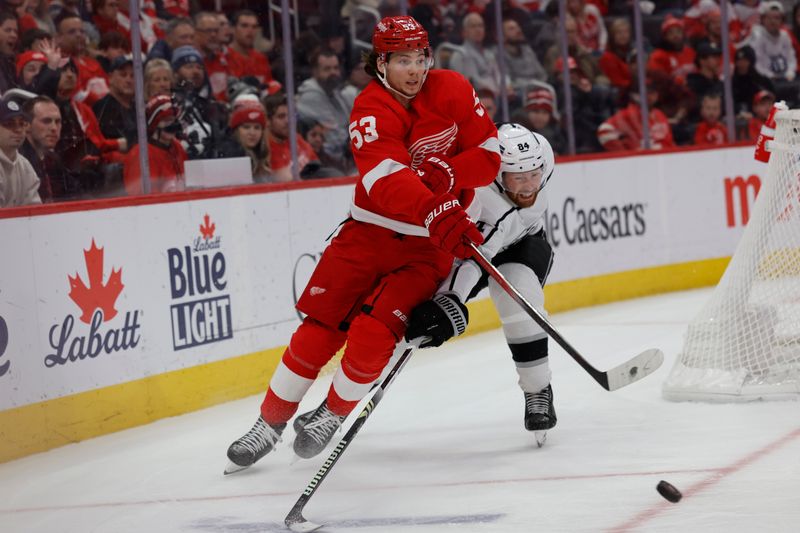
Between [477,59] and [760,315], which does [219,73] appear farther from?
[760,315]

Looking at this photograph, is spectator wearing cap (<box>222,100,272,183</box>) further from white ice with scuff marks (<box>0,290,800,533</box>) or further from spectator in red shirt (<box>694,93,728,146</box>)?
spectator in red shirt (<box>694,93,728,146</box>)

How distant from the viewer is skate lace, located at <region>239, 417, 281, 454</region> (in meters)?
3.42

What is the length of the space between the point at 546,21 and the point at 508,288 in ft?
12.5

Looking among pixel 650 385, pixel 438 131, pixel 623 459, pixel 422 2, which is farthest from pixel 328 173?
pixel 623 459

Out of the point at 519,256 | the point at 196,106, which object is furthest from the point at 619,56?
the point at 519,256

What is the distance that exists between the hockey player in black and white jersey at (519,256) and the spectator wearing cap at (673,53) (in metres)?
4.05

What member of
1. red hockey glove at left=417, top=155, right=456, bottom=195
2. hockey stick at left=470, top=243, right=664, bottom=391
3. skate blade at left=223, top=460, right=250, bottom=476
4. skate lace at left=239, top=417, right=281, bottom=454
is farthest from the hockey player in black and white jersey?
skate blade at left=223, top=460, right=250, bottom=476

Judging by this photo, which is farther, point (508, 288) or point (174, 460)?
point (174, 460)

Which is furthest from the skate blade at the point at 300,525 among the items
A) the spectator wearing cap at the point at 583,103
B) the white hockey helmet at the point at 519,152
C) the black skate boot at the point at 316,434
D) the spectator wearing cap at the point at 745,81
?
the spectator wearing cap at the point at 745,81

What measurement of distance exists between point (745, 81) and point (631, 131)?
102cm

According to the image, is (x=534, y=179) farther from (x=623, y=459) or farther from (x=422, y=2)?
(x=422, y=2)

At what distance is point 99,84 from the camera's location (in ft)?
14.4

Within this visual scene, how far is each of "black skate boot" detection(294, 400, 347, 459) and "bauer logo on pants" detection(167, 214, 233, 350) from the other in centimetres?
125

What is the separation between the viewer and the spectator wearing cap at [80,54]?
4289 millimetres
